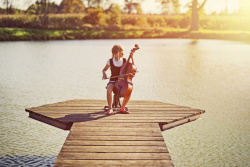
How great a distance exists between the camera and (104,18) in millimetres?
45094

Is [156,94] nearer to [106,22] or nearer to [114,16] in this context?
[114,16]

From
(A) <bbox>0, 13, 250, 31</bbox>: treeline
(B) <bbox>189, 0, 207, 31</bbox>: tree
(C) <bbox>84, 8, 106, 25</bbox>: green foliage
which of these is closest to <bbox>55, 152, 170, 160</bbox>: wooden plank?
(A) <bbox>0, 13, 250, 31</bbox>: treeline

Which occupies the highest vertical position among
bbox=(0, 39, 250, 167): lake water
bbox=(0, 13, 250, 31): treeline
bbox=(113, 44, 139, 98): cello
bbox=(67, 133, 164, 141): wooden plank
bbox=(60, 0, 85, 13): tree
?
bbox=(60, 0, 85, 13): tree

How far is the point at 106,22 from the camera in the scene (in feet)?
149

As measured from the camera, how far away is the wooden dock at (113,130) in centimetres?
431

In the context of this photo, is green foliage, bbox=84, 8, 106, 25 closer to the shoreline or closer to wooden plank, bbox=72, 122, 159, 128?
the shoreline

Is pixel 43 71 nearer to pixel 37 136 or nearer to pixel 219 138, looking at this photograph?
pixel 37 136

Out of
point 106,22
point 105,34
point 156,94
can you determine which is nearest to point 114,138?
point 156,94

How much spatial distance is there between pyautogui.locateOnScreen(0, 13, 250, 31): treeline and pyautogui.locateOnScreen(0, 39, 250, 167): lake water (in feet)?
57.7

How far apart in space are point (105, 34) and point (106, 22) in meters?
7.28

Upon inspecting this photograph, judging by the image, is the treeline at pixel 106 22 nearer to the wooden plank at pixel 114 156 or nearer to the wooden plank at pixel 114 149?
the wooden plank at pixel 114 149

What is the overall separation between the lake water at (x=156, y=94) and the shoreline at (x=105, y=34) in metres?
12.6

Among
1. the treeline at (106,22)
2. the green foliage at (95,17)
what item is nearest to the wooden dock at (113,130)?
the treeline at (106,22)

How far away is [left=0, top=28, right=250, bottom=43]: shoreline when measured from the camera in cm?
3388
